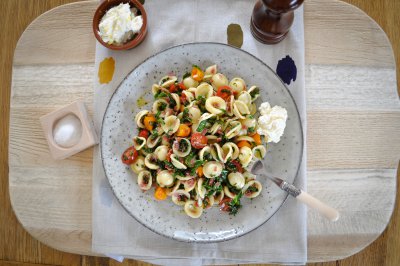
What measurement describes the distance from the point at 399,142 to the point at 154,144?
863 millimetres

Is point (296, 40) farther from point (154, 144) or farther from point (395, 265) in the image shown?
point (395, 265)

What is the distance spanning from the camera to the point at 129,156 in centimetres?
114

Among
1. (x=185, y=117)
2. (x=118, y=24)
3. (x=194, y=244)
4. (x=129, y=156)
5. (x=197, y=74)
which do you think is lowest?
(x=194, y=244)

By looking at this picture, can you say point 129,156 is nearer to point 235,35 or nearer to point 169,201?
point 169,201

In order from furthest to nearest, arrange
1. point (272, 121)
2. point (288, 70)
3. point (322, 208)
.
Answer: point (288, 70) < point (272, 121) < point (322, 208)

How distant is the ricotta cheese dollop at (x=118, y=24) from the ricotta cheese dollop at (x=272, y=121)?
20.1 inches

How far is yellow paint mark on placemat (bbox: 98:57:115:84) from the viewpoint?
1214mm

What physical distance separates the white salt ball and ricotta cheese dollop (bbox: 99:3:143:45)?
305 mm

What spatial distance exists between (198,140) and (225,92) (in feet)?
0.61

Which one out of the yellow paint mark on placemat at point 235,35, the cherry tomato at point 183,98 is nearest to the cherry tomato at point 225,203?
the cherry tomato at point 183,98

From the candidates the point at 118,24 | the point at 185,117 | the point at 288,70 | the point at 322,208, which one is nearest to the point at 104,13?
the point at 118,24

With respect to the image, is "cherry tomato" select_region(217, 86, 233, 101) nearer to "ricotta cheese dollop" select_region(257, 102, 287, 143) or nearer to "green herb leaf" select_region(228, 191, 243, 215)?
"ricotta cheese dollop" select_region(257, 102, 287, 143)

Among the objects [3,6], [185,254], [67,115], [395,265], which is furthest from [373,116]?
[3,6]

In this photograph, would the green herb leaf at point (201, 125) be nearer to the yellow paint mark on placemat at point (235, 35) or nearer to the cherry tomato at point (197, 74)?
the cherry tomato at point (197, 74)
